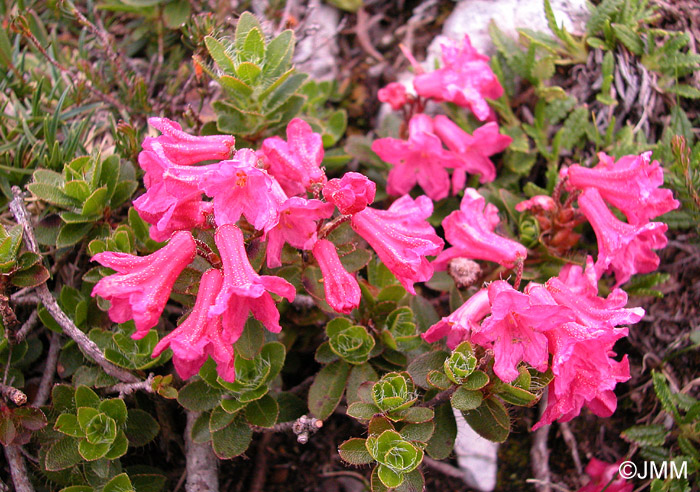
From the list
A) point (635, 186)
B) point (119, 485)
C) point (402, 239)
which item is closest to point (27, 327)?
point (119, 485)

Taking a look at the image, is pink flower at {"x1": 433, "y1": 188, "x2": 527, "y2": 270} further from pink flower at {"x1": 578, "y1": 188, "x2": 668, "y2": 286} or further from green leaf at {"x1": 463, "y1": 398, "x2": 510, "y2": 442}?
green leaf at {"x1": 463, "y1": 398, "x2": 510, "y2": 442}

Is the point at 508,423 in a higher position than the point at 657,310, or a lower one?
higher

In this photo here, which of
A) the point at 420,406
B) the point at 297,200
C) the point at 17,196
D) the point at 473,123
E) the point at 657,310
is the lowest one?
the point at 657,310

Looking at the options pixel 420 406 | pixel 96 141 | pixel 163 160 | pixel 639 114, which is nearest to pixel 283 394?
pixel 420 406

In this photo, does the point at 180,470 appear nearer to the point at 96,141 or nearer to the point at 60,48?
the point at 96,141

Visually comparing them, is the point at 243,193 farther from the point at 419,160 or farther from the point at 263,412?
the point at 419,160

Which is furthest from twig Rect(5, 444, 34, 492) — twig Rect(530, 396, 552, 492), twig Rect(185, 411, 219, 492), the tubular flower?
twig Rect(530, 396, 552, 492)
